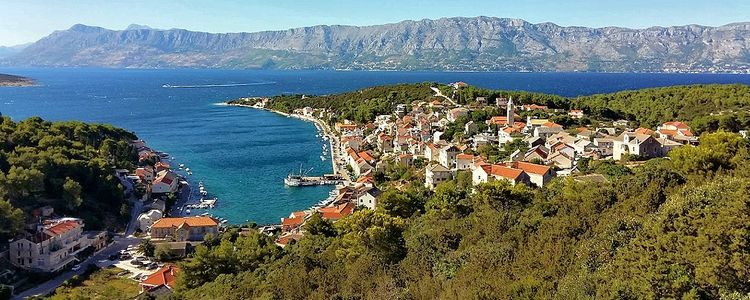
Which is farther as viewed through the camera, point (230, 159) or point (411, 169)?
point (230, 159)

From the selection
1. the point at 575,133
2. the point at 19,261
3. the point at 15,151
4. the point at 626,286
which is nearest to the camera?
the point at 626,286

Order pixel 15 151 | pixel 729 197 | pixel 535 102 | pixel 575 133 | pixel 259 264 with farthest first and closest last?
1. pixel 535 102
2. pixel 575 133
3. pixel 15 151
4. pixel 259 264
5. pixel 729 197

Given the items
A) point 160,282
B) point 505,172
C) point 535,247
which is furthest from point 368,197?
point 535,247

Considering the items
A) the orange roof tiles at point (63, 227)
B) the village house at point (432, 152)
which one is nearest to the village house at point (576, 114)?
the village house at point (432, 152)

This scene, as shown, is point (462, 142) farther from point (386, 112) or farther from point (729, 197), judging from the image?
point (729, 197)

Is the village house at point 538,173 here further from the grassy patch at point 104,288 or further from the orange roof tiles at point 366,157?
the grassy patch at point 104,288

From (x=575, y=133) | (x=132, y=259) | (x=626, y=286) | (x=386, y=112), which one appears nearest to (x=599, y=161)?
(x=575, y=133)

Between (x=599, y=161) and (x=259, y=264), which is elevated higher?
(x=599, y=161)
